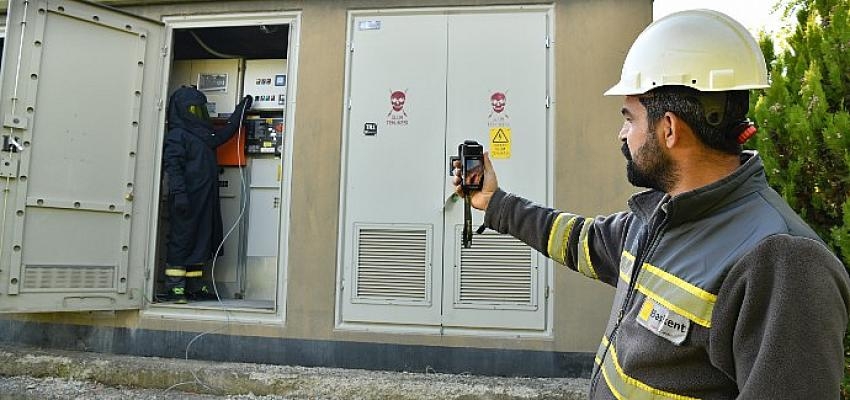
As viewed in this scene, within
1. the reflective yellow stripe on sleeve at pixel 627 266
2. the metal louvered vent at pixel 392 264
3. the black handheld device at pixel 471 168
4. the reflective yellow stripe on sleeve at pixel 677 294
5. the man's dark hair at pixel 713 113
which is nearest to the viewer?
the reflective yellow stripe on sleeve at pixel 677 294

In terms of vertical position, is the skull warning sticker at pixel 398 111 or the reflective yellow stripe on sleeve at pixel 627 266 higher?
the skull warning sticker at pixel 398 111

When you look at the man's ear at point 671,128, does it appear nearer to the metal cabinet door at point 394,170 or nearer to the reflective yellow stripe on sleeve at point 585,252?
the reflective yellow stripe on sleeve at point 585,252

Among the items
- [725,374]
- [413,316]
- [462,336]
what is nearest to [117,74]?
[413,316]

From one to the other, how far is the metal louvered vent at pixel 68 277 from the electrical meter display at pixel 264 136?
187cm

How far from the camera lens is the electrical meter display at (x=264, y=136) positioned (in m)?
5.88

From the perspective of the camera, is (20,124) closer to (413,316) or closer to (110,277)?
(110,277)

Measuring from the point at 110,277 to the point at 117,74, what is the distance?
1719 mm

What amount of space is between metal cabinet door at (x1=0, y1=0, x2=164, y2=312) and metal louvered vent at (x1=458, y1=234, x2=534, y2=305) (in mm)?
2820

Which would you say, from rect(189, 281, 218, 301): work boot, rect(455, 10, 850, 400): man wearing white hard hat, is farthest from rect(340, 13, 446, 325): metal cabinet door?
rect(455, 10, 850, 400): man wearing white hard hat

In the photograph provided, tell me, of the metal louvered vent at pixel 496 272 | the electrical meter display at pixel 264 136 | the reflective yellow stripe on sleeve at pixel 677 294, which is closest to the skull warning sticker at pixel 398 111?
the metal louvered vent at pixel 496 272

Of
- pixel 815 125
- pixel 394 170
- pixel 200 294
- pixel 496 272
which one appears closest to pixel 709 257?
pixel 815 125

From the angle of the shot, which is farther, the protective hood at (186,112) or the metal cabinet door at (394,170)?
the protective hood at (186,112)

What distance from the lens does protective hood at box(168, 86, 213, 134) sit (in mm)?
5250

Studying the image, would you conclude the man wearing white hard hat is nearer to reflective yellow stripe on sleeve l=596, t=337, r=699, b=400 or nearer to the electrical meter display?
reflective yellow stripe on sleeve l=596, t=337, r=699, b=400
